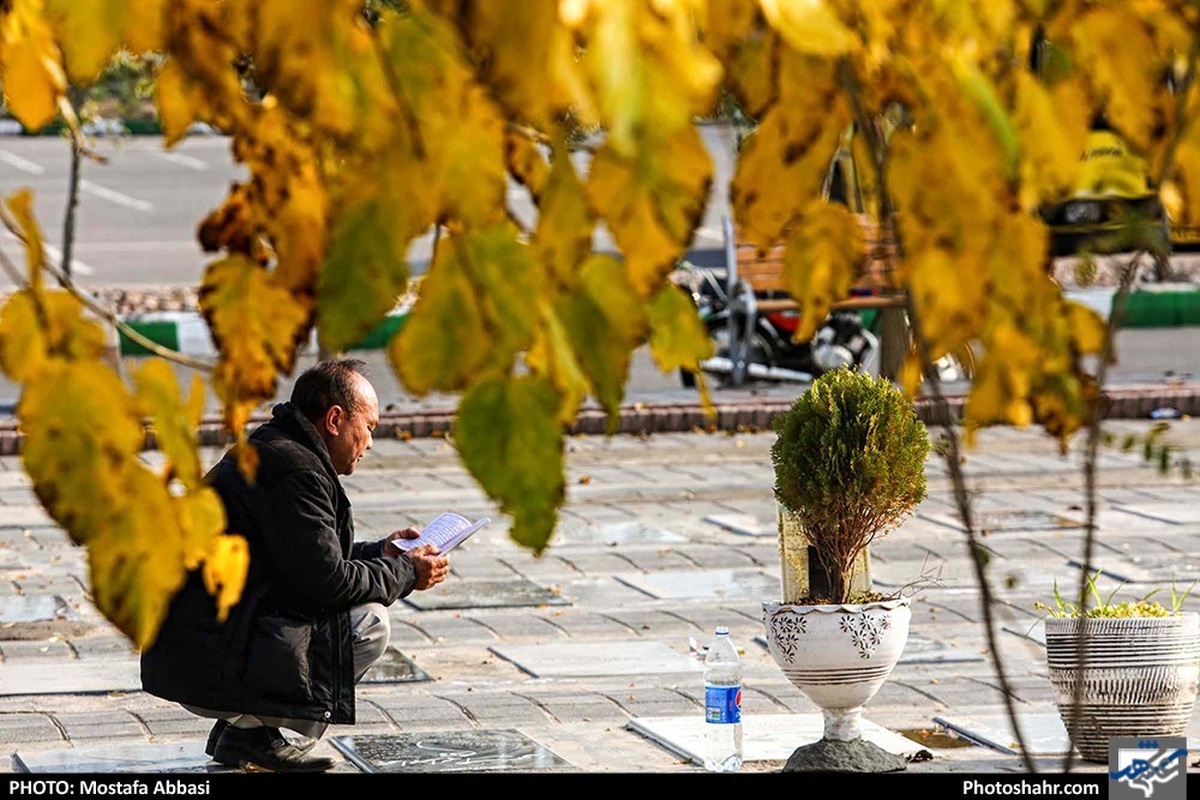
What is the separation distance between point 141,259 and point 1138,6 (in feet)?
86.8

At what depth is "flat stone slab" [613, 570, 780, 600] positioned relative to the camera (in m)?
10.2

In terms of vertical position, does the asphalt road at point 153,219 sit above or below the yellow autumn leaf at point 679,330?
above

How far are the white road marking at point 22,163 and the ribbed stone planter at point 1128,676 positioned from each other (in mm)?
30031

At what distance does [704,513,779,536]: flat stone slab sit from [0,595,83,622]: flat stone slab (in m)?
3.78

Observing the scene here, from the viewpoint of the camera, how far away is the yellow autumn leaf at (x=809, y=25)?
1900 millimetres

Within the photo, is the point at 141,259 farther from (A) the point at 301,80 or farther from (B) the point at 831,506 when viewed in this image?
(A) the point at 301,80

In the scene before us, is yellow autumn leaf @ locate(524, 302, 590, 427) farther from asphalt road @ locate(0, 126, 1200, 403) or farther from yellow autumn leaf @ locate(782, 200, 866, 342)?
asphalt road @ locate(0, 126, 1200, 403)

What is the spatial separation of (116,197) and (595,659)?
85.9ft

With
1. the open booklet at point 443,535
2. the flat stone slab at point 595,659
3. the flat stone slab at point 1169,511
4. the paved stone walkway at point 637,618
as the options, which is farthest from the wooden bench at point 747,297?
the open booklet at point 443,535

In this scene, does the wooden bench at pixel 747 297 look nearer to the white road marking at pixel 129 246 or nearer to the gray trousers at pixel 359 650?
the gray trousers at pixel 359 650

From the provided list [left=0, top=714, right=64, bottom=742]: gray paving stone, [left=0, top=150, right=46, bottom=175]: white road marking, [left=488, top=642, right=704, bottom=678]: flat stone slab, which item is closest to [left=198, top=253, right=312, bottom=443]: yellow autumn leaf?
[left=0, top=714, right=64, bottom=742]: gray paving stone

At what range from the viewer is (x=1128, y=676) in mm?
6906

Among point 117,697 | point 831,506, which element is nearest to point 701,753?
point 831,506

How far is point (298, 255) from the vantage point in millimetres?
2252
